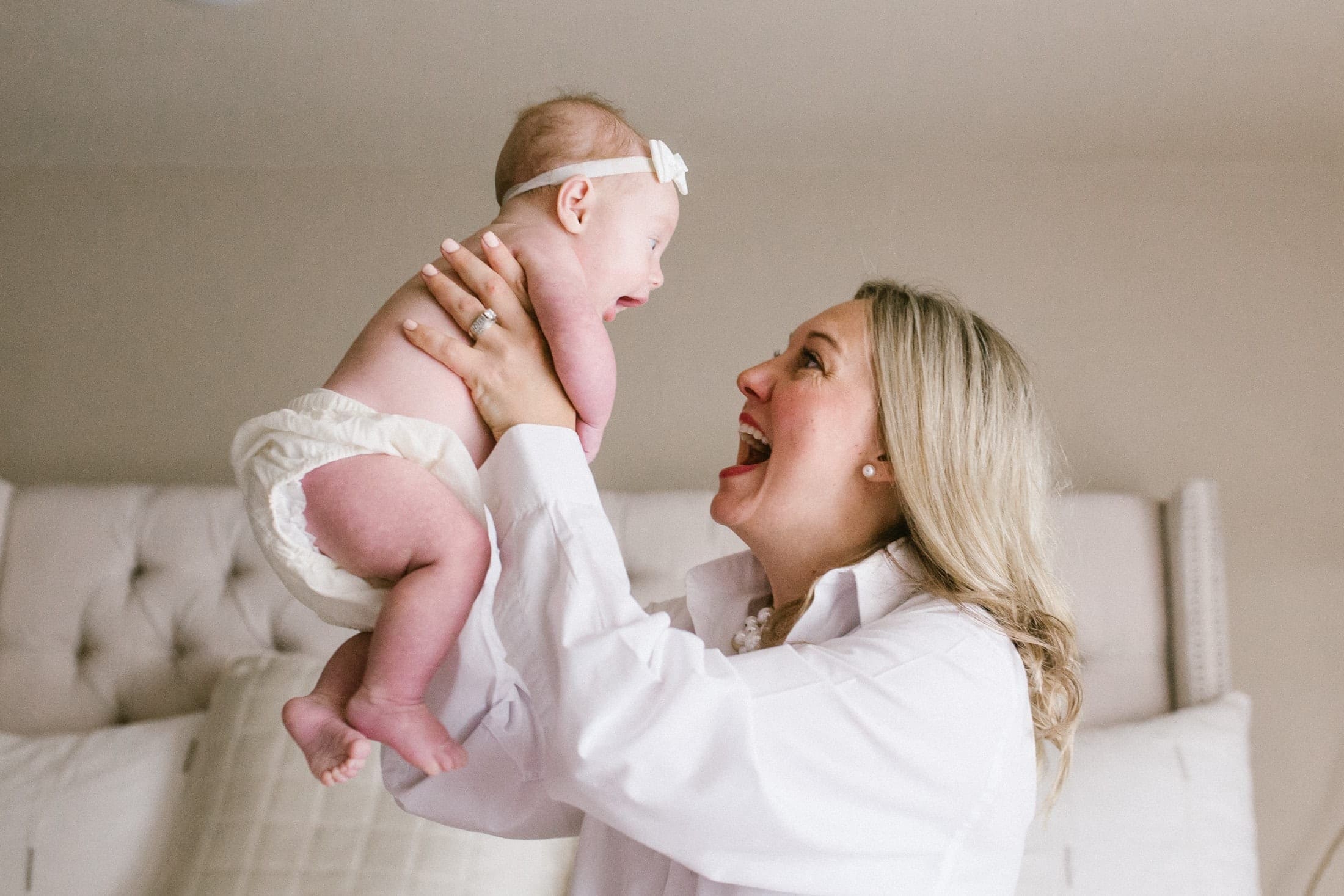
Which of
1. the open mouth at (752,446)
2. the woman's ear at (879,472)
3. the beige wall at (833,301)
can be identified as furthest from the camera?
the beige wall at (833,301)

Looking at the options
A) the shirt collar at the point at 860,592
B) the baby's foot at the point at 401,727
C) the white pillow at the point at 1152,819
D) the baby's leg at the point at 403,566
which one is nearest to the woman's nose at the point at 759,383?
the shirt collar at the point at 860,592

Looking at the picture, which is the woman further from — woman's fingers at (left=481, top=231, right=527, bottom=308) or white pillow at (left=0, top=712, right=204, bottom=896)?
white pillow at (left=0, top=712, right=204, bottom=896)

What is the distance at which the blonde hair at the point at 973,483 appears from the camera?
4.23 ft

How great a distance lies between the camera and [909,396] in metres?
1.34

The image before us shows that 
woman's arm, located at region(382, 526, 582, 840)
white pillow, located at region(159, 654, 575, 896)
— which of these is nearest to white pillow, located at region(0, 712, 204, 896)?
white pillow, located at region(159, 654, 575, 896)

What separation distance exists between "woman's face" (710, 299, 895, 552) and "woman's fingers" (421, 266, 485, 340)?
399mm

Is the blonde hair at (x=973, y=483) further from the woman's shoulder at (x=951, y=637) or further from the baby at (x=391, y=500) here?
the baby at (x=391, y=500)

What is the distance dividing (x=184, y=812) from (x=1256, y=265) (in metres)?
2.48

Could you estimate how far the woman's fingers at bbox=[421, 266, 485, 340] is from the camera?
3.74 ft

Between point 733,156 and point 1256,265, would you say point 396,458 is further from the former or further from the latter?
point 1256,265

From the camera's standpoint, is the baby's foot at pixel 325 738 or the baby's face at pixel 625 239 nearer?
the baby's foot at pixel 325 738

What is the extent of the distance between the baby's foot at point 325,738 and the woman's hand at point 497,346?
31 cm

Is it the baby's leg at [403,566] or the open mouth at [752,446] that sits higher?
the open mouth at [752,446]

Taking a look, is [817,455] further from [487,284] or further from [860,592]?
[487,284]
